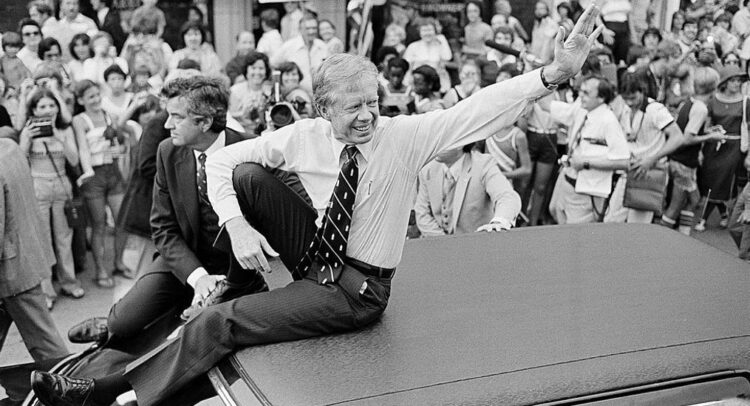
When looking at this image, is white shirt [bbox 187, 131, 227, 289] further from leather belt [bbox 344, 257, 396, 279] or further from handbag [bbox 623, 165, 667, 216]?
handbag [bbox 623, 165, 667, 216]

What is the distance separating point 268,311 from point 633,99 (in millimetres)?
4141

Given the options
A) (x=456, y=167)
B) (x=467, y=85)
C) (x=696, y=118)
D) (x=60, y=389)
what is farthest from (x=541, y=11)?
(x=60, y=389)

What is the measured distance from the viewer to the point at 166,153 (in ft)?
12.5

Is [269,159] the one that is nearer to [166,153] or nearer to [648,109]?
[166,153]

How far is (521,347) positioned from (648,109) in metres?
3.98

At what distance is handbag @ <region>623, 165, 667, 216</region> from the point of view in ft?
19.0

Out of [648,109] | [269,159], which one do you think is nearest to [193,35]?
[648,109]

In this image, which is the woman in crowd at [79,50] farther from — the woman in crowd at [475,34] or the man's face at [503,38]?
the man's face at [503,38]

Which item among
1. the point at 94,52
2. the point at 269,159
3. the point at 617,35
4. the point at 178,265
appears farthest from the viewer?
the point at 617,35

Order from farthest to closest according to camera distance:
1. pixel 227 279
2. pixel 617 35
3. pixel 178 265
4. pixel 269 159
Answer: pixel 617 35 < pixel 178 265 < pixel 227 279 < pixel 269 159

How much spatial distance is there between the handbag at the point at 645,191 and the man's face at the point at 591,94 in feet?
1.68

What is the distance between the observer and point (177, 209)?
150 inches

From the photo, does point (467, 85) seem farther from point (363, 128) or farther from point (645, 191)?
point (363, 128)

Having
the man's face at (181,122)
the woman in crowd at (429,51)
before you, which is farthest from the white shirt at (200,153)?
the woman in crowd at (429,51)
